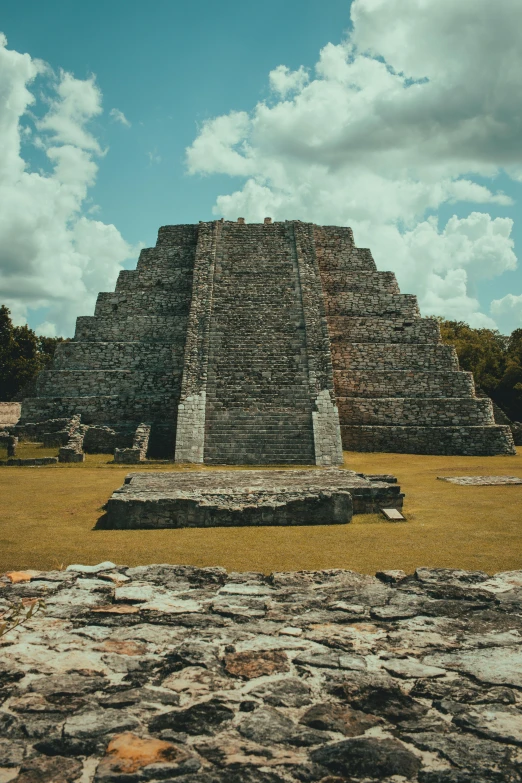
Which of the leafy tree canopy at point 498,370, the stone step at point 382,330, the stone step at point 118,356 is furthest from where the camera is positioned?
the leafy tree canopy at point 498,370

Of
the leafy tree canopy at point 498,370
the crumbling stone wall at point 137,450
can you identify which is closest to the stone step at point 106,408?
the crumbling stone wall at point 137,450

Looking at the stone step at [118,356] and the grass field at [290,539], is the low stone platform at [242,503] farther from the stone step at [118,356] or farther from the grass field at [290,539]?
the stone step at [118,356]

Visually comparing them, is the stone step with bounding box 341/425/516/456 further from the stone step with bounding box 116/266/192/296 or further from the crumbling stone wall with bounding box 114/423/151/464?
the stone step with bounding box 116/266/192/296

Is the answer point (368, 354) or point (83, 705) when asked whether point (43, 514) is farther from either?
point (368, 354)

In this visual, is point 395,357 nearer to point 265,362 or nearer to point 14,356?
point 265,362

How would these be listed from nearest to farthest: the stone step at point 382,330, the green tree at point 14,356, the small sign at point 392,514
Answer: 1. the small sign at point 392,514
2. the stone step at point 382,330
3. the green tree at point 14,356

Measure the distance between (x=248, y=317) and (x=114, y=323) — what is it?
6626mm

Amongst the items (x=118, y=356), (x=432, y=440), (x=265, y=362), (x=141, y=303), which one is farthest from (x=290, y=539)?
(x=141, y=303)

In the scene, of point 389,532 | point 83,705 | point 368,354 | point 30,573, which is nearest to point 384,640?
point 83,705

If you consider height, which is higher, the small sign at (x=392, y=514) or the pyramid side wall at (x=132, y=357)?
the pyramid side wall at (x=132, y=357)

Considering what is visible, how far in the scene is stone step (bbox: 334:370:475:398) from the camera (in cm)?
2227

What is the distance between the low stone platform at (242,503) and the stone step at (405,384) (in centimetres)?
1392

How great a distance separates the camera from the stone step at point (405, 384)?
22.3 m

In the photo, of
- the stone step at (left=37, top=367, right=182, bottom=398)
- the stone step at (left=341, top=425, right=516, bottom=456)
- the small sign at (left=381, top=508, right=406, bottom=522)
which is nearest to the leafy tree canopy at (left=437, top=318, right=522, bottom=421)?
the stone step at (left=341, top=425, right=516, bottom=456)
